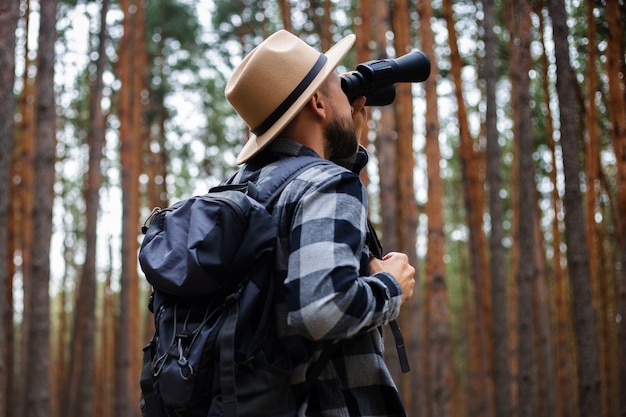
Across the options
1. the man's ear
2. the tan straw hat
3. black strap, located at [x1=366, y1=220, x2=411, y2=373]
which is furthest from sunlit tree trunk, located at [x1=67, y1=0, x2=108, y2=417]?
black strap, located at [x1=366, y1=220, x2=411, y2=373]

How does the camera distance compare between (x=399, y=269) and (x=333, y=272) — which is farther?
(x=399, y=269)

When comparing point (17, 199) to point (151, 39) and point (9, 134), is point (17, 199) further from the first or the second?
point (9, 134)

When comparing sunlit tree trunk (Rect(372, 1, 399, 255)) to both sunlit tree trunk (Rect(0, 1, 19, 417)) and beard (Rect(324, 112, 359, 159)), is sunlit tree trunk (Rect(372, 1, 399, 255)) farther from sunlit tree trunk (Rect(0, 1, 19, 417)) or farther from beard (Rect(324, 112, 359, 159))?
beard (Rect(324, 112, 359, 159))

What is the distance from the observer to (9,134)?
3482mm

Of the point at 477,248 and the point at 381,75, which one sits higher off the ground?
the point at 381,75

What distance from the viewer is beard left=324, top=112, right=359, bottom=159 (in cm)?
164

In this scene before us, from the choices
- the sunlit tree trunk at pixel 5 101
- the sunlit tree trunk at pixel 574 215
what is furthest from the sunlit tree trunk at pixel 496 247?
the sunlit tree trunk at pixel 5 101

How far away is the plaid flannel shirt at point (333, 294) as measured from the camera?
1300 mm

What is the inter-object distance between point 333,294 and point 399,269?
0.26m

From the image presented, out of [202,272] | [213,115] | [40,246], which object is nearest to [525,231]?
[40,246]

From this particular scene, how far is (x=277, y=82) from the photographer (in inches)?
63.4

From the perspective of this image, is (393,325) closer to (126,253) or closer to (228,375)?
(228,375)

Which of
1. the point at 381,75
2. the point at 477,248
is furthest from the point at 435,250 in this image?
the point at 381,75

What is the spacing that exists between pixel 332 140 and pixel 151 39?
40.4 feet
